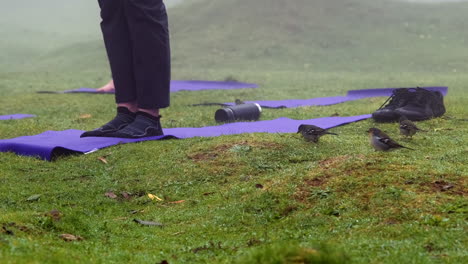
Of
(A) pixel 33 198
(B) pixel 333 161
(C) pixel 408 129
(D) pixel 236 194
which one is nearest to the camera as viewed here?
(D) pixel 236 194

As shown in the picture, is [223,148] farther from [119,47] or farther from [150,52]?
[119,47]

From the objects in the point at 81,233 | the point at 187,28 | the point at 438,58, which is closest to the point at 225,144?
the point at 81,233

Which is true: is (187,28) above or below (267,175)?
above

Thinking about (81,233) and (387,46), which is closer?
(81,233)

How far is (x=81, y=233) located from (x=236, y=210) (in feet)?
3.40

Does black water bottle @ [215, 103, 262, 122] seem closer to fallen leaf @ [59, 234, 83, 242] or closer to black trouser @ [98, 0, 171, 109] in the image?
black trouser @ [98, 0, 171, 109]

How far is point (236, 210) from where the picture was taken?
14.1 feet

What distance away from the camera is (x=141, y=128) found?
6879mm

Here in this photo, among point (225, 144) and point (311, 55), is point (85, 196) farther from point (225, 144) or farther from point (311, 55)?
point (311, 55)

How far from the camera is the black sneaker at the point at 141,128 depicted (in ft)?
22.4

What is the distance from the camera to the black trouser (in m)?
6.71

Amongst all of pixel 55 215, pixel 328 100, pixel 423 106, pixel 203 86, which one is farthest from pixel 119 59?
pixel 203 86

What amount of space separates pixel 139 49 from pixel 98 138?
105 cm

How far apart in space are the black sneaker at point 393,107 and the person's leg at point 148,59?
2602 mm
